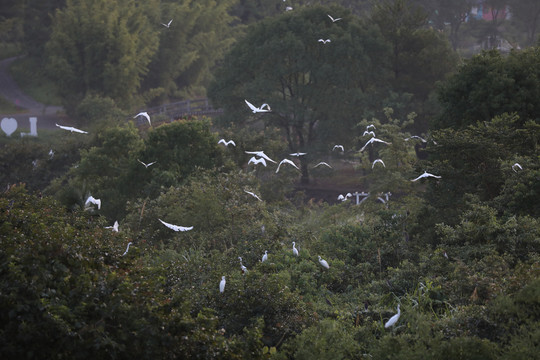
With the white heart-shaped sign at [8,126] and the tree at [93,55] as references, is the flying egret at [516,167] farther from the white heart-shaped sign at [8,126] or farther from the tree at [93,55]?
the tree at [93,55]

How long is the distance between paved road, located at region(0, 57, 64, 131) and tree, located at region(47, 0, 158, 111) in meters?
2.56

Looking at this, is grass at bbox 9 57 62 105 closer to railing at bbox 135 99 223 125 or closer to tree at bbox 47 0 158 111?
tree at bbox 47 0 158 111

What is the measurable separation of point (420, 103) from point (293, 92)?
714 cm

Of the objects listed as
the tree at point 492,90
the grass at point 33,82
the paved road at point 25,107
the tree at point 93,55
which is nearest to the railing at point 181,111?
the tree at point 93,55

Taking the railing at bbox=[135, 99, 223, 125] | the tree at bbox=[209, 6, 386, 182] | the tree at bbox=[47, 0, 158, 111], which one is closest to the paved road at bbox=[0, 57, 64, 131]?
the tree at bbox=[47, 0, 158, 111]

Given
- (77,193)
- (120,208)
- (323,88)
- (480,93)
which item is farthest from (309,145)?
(77,193)

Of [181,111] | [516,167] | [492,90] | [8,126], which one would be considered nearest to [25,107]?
[181,111]

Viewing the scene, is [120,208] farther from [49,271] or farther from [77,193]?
[49,271]

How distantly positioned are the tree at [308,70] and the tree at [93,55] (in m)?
11.6

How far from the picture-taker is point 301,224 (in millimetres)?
20281

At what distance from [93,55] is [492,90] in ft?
108

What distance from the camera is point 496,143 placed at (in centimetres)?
1597

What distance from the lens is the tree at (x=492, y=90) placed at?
19.1 m

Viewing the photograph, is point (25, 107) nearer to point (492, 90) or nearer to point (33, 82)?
point (33, 82)
